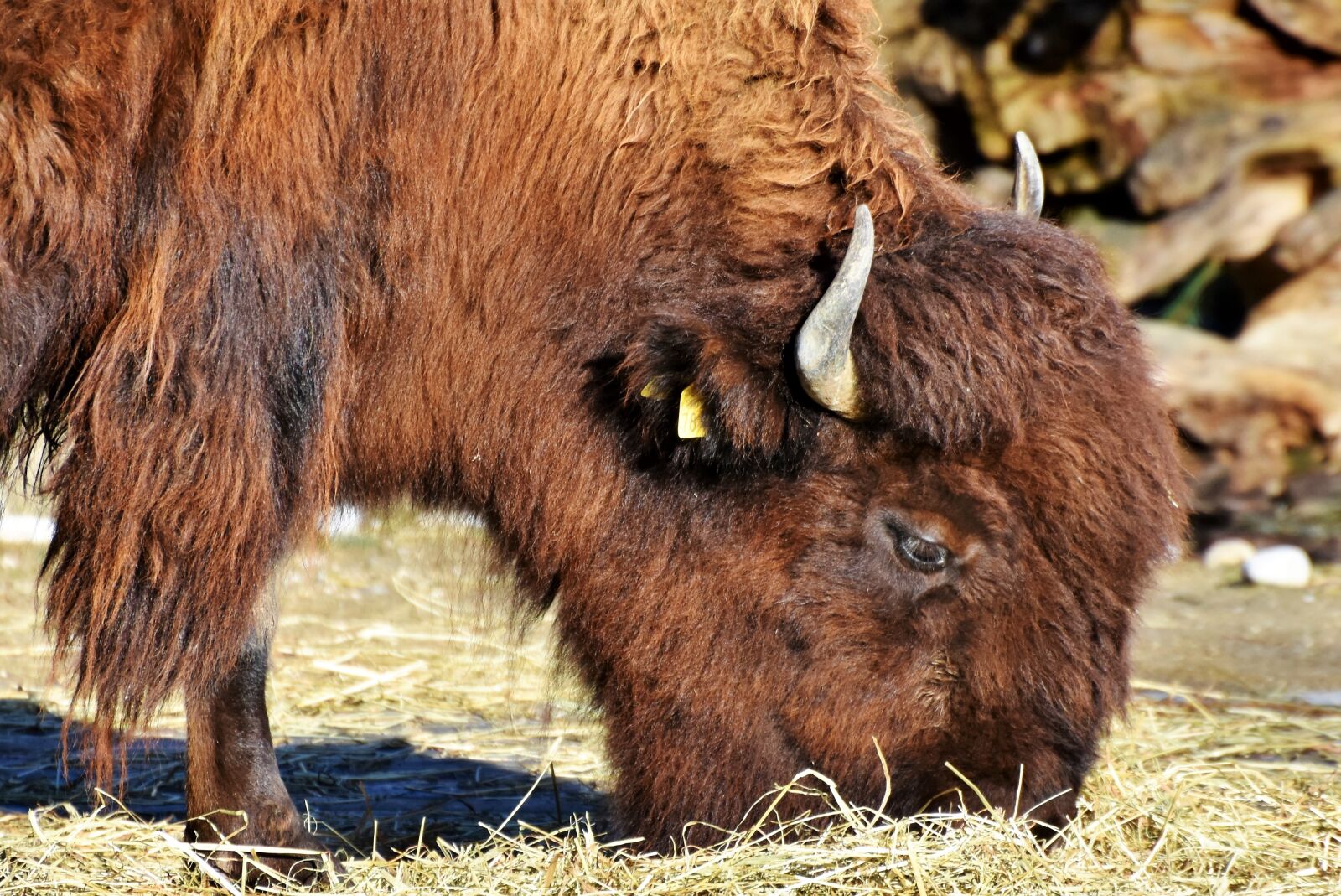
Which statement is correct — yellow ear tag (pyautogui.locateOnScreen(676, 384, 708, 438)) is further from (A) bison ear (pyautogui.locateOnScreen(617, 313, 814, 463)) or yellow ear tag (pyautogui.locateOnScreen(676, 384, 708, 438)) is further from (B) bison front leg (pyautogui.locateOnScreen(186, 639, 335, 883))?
(B) bison front leg (pyautogui.locateOnScreen(186, 639, 335, 883))

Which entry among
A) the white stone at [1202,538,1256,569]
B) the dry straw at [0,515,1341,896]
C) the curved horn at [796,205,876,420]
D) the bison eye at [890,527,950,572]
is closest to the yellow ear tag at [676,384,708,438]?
the curved horn at [796,205,876,420]

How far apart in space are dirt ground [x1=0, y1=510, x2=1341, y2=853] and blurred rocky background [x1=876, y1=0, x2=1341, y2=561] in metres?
0.94

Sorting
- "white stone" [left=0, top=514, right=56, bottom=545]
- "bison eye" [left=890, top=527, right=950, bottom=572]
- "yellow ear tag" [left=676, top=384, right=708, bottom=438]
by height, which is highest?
"yellow ear tag" [left=676, top=384, right=708, bottom=438]

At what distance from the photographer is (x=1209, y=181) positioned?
8984 millimetres

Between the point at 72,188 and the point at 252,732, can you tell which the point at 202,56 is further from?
the point at 252,732

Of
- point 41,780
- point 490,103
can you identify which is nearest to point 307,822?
point 41,780

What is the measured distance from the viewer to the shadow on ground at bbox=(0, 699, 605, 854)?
418 centimetres

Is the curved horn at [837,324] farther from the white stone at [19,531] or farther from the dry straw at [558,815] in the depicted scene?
the white stone at [19,531]

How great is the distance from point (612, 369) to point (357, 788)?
1.88 metres

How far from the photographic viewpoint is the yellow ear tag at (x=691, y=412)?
315 centimetres

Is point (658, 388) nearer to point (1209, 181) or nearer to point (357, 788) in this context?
point (357, 788)

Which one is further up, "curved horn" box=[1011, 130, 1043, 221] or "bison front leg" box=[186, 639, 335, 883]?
"curved horn" box=[1011, 130, 1043, 221]

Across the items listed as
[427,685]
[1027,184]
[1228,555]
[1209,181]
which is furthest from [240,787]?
[1209,181]

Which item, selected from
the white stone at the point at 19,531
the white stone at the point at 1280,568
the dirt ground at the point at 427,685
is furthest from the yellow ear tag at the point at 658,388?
the white stone at the point at 19,531
